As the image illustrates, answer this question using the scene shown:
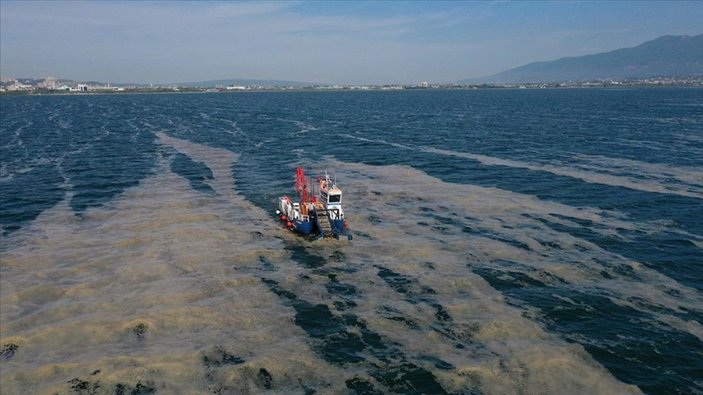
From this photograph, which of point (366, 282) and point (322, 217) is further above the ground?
point (322, 217)

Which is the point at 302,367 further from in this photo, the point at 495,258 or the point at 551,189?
the point at 551,189

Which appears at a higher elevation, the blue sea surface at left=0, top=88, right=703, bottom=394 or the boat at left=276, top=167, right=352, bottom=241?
the boat at left=276, top=167, right=352, bottom=241

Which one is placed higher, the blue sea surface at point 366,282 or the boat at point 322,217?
the boat at point 322,217

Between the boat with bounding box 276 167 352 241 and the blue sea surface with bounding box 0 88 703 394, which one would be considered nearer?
the blue sea surface with bounding box 0 88 703 394

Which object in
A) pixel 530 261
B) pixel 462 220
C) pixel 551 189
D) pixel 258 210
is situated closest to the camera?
pixel 530 261

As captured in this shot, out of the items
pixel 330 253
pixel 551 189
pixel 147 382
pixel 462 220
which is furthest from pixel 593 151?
pixel 147 382

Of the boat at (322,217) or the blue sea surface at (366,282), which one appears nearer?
the blue sea surface at (366,282)

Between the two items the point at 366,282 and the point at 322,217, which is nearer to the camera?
the point at 366,282

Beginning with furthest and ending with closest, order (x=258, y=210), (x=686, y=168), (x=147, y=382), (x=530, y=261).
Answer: (x=686, y=168)
(x=258, y=210)
(x=530, y=261)
(x=147, y=382)
